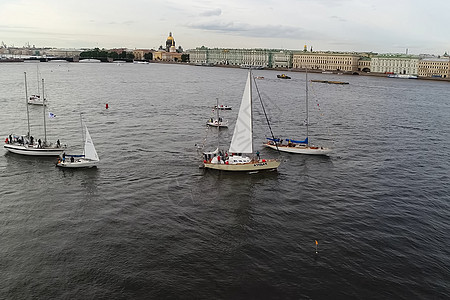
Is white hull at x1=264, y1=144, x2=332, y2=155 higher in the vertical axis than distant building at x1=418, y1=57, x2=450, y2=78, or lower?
lower

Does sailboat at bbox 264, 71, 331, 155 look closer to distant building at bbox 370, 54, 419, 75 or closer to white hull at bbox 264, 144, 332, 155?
white hull at bbox 264, 144, 332, 155

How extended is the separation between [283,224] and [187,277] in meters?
7.40

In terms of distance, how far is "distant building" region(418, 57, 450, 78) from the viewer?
175m

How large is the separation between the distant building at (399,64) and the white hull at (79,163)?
18646cm

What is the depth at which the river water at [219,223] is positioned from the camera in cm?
1725

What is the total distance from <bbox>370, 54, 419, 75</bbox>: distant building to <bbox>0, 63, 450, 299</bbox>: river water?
160m

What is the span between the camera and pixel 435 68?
180 m

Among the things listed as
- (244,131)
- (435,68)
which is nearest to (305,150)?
(244,131)

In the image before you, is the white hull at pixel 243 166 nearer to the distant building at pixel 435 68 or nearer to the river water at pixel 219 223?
the river water at pixel 219 223

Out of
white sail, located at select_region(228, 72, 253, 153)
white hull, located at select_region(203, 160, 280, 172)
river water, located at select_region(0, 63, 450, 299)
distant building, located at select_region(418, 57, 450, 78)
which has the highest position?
distant building, located at select_region(418, 57, 450, 78)

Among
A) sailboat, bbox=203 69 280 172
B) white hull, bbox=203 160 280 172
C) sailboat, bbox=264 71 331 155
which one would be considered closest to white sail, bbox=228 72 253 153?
sailboat, bbox=203 69 280 172

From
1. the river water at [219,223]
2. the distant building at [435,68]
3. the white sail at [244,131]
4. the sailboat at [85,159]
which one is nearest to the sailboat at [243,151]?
the white sail at [244,131]

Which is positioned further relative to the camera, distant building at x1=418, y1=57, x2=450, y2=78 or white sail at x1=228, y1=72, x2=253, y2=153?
distant building at x1=418, y1=57, x2=450, y2=78

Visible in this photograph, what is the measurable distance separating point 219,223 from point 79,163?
14078mm
